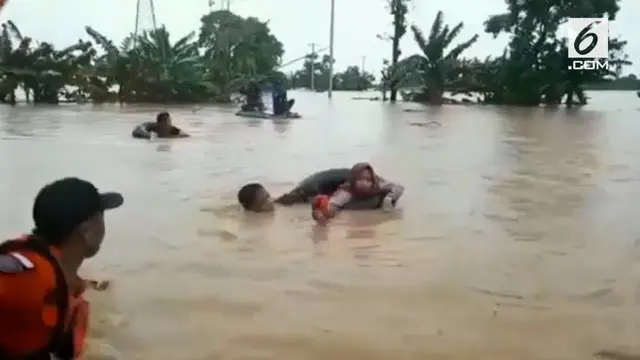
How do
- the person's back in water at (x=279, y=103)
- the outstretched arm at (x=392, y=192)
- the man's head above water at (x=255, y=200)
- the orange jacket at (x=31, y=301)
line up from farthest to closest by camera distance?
the person's back in water at (x=279, y=103) < the outstretched arm at (x=392, y=192) < the man's head above water at (x=255, y=200) < the orange jacket at (x=31, y=301)

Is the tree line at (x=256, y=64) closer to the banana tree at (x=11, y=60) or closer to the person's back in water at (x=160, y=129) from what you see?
the banana tree at (x=11, y=60)

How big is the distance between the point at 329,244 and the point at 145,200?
1.92 metres

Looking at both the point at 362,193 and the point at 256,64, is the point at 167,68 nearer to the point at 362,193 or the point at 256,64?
the point at 256,64

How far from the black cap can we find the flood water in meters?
0.96

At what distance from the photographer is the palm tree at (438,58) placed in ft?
93.4

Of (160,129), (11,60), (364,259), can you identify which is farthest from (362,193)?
(11,60)

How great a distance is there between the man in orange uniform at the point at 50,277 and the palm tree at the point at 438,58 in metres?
27.2

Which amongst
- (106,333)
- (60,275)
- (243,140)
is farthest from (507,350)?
(243,140)

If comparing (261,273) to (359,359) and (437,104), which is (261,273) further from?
(437,104)

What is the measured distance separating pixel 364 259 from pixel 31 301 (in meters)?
2.88

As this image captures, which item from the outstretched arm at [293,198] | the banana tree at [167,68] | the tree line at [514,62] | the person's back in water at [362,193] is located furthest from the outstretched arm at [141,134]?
the tree line at [514,62]

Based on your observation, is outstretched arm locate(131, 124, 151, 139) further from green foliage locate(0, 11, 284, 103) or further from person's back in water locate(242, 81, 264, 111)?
green foliage locate(0, 11, 284, 103)

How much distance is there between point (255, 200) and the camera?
5.93 m

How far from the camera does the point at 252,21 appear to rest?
28719 millimetres
